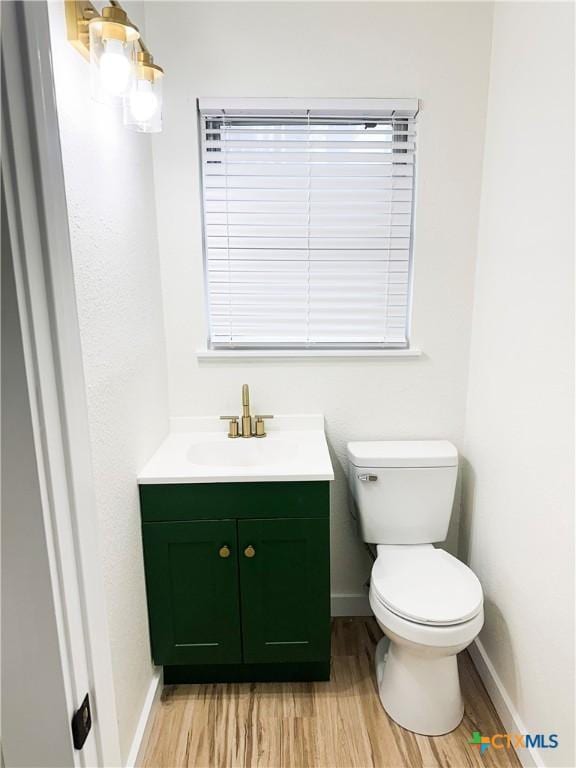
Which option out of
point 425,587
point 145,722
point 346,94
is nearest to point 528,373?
point 425,587

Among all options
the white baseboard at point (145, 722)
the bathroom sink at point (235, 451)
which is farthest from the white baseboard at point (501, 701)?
the white baseboard at point (145, 722)

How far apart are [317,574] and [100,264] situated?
1254 millimetres

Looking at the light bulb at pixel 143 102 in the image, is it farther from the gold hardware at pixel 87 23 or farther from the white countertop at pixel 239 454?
the white countertop at pixel 239 454

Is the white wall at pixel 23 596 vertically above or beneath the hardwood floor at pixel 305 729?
above

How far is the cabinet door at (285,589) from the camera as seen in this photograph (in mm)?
1539

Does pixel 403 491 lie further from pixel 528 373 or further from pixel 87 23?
pixel 87 23

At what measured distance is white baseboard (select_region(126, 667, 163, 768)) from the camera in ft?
4.42

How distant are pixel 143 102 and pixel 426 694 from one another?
6.82ft

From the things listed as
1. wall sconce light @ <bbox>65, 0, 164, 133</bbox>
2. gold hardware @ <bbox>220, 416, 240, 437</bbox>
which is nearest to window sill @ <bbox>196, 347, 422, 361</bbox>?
gold hardware @ <bbox>220, 416, 240, 437</bbox>

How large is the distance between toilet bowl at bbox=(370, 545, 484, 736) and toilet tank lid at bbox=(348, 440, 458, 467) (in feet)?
1.20

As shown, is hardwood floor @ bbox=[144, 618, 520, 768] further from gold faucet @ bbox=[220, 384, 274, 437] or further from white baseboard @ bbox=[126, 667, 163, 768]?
gold faucet @ bbox=[220, 384, 274, 437]

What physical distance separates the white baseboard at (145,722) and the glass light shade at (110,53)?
1863 mm

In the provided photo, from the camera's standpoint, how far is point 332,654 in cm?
184

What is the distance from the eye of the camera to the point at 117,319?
131 cm
